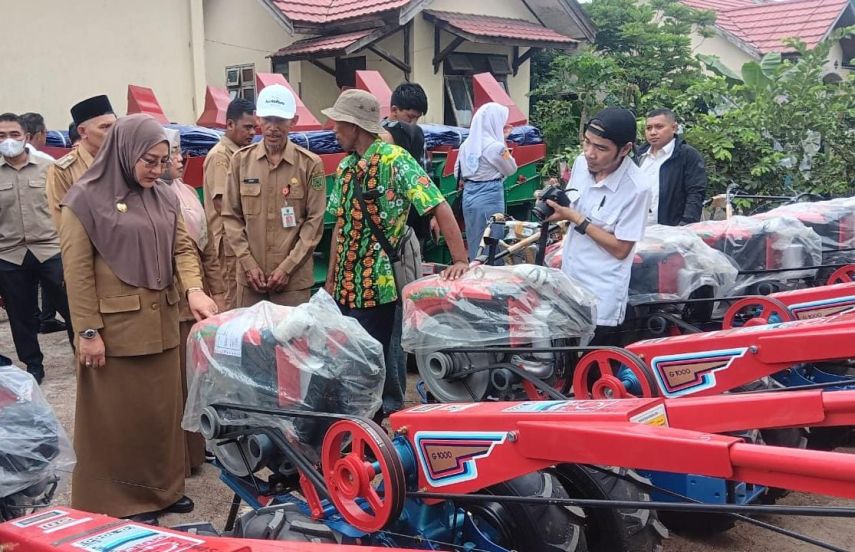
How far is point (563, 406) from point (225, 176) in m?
3.13

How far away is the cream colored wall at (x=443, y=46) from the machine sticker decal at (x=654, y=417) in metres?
10.8

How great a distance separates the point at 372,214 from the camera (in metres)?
4.01

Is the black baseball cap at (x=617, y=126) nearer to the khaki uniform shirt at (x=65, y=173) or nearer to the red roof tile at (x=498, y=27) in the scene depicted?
the khaki uniform shirt at (x=65, y=173)

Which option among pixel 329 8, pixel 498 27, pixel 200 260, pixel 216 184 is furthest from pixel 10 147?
pixel 498 27

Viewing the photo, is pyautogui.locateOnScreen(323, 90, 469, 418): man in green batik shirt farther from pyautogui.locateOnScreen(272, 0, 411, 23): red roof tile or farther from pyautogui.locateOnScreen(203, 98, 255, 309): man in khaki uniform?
pyautogui.locateOnScreen(272, 0, 411, 23): red roof tile

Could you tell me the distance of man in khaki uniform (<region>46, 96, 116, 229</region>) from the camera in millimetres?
3744

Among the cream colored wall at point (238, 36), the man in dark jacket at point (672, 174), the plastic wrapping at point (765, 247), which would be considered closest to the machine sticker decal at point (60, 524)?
the plastic wrapping at point (765, 247)

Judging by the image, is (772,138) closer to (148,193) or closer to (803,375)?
(803,375)

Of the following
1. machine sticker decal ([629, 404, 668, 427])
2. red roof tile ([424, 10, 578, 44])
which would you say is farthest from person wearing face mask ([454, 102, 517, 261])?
red roof tile ([424, 10, 578, 44])

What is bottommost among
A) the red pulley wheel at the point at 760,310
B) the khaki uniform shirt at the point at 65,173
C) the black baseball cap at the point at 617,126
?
the red pulley wheel at the point at 760,310

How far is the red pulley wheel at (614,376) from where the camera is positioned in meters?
3.00

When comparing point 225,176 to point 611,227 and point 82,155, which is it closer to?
point 82,155

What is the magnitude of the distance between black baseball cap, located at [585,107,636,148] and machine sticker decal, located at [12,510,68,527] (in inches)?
99.8

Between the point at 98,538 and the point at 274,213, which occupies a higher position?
the point at 274,213
